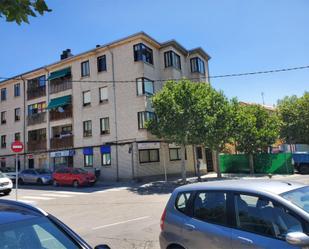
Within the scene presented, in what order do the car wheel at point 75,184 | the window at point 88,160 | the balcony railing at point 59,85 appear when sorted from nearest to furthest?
the car wheel at point 75,184 < the window at point 88,160 < the balcony railing at point 59,85

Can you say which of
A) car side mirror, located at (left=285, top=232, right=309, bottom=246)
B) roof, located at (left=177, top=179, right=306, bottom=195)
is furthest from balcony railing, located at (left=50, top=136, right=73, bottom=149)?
car side mirror, located at (left=285, top=232, right=309, bottom=246)

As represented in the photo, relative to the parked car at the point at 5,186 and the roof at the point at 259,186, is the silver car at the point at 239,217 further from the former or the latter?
the parked car at the point at 5,186

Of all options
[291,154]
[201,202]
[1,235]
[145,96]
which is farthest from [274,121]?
[1,235]

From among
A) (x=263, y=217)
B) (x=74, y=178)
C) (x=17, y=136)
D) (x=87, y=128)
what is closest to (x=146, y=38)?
(x=87, y=128)

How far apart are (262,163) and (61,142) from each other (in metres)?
20.0

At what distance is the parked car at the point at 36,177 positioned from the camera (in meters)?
28.5

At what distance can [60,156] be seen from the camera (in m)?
33.7

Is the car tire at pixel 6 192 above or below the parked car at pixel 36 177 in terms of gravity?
below

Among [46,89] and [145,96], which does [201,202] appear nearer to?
[145,96]

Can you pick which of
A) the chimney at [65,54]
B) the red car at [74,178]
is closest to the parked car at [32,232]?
the red car at [74,178]

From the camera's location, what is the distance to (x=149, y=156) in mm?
29766

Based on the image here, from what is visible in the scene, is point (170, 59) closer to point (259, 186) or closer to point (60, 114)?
point (60, 114)

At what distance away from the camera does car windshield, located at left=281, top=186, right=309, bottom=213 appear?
3.94 meters

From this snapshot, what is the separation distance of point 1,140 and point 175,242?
39.8 m
